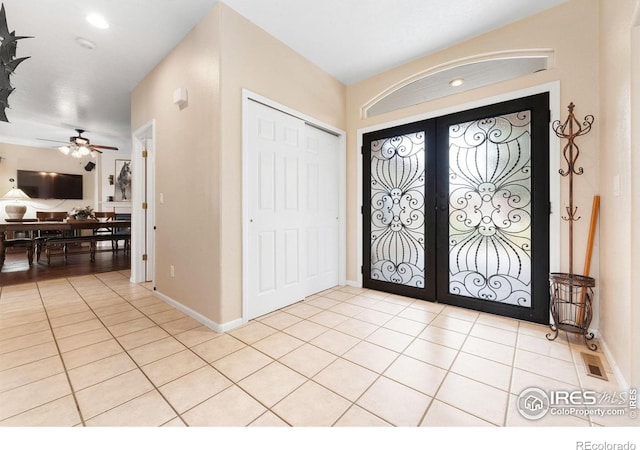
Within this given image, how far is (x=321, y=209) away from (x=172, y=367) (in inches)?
Answer: 91.2

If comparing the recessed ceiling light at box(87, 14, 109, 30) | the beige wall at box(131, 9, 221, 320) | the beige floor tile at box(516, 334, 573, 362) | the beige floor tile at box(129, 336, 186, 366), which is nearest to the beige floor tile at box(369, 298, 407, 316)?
the beige floor tile at box(516, 334, 573, 362)

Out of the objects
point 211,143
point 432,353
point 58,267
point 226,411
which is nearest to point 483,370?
point 432,353

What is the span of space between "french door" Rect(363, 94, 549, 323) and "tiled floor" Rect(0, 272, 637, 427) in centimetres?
32

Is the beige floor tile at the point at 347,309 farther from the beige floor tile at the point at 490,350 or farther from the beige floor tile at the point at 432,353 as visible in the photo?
the beige floor tile at the point at 490,350

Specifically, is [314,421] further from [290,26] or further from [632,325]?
[290,26]

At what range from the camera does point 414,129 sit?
125 inches

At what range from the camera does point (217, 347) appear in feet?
6.73

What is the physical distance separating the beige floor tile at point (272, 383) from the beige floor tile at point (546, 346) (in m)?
1.77

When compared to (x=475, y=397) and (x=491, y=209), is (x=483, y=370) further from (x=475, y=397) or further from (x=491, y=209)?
(x=491, y=209)

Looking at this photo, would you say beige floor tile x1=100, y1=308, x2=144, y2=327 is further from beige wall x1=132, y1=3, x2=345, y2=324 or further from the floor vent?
the floor vent

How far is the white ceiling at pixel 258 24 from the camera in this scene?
237cm

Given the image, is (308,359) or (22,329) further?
(22,329)

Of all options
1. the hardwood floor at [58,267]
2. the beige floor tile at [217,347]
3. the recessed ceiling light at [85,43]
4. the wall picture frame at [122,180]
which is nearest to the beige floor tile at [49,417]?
the beige floor tile at [217,347]

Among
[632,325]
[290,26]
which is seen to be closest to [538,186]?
[632,325]
